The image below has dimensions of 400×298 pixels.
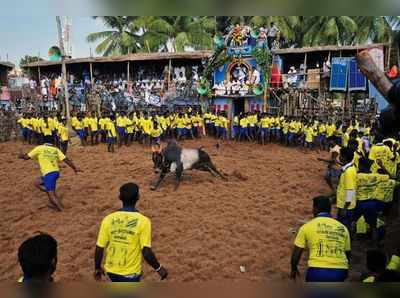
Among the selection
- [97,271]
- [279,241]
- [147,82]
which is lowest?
[279,241]

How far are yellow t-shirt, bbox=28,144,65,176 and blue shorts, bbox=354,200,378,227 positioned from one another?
569cm

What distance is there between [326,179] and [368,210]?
11.5 ft

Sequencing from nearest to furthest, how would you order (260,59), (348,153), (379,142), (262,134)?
(348,153) < (379,142) < (262,134) < (260,59)

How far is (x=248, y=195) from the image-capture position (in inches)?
393

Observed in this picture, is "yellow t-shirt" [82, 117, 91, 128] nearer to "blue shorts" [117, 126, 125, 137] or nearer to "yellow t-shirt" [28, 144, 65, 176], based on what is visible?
"blue shorts" [117, 126, 125, 137]

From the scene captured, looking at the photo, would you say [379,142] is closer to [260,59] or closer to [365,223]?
[365,223]

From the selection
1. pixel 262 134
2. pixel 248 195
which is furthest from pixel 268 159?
pixel 248 195

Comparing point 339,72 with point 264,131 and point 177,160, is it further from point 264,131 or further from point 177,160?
point 177,160

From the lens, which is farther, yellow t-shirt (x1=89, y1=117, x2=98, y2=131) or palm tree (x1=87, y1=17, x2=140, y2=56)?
palm tree (x1=87, y1=17, x2=140, y2=56)

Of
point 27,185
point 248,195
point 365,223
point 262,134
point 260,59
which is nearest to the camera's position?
point 365,223

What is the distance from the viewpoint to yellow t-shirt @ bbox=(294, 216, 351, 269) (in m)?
3.87

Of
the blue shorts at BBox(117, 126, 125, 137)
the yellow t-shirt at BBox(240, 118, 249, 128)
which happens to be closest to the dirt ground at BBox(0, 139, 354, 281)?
the blue shorts at BBox(117, 126, 125, 137)

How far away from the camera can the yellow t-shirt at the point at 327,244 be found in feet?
12.7

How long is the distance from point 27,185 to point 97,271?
822 cm
